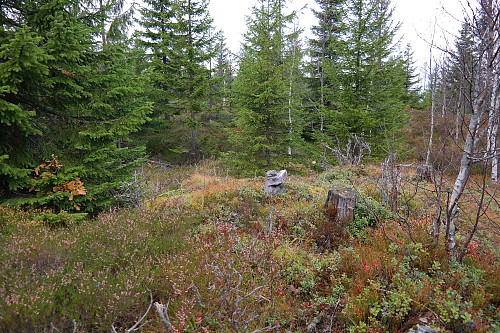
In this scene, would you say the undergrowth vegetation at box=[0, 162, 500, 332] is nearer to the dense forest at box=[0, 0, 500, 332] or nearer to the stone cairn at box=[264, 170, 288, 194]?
the dense forest at box=[0, 0, 500, 332]

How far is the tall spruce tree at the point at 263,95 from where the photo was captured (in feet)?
33.0

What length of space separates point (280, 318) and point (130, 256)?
2333mm

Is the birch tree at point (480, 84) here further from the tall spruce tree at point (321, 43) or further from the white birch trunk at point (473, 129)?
the tall spruce tree at point (321, 43)

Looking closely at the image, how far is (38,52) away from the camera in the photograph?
425cm

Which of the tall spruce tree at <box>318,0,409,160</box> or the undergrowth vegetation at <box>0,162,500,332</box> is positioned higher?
the tall spruce tree at <box>318,0,409,160</box>

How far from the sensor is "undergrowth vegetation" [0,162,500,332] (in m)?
2.56

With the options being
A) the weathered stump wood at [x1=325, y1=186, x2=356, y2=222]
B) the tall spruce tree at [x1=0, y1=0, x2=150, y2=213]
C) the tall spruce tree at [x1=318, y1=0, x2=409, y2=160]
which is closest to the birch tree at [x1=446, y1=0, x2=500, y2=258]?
the weathered stump wood at [x1=325, y1=186, x2=356, y2=222]

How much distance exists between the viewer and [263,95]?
391 inches

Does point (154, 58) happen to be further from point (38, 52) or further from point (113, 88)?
point (38, 52)

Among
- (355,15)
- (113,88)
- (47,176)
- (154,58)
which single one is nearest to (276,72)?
(355,15)

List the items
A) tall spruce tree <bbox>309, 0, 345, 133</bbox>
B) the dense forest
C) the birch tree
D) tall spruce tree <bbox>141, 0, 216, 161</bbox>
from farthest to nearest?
tall spruce tree <bbox>309, 0, 345, 133</bbox> < tall spruce tree <bbox>141, 0, 216, 161</bbox> < the birch tree < the dense forest

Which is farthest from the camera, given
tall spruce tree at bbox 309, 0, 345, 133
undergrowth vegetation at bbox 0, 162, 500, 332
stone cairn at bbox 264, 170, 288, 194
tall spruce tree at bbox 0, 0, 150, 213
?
tall spruce tree at bbox 309, 0, 345, 133

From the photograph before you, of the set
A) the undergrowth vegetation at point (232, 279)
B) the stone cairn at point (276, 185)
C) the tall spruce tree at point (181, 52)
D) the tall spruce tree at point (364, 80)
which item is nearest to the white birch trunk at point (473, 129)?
the undergrowth vegetation at point (232, 279)

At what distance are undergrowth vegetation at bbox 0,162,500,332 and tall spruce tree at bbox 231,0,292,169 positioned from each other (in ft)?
19.6
